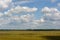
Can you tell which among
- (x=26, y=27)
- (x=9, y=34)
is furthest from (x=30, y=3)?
(x=9, y=34)

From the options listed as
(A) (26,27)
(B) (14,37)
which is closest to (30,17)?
(A) (26,27)

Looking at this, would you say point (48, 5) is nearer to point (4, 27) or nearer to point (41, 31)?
point (41, 31)

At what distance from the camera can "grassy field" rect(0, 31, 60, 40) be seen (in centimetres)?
149

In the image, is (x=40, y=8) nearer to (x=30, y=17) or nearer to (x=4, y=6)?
(x=30, y=17)

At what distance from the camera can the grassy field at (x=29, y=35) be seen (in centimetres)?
149

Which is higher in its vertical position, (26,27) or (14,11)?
(14,11)

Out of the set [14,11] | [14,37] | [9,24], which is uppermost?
[14,11]

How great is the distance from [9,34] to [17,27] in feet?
0.28

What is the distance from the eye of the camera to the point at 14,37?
152 centimetres

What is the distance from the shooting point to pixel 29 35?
1.51 m

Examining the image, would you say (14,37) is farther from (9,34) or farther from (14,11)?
(14,11)

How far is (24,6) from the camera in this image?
1557mm

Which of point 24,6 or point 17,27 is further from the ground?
point 24,6

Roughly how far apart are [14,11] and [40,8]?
0.70 ft
